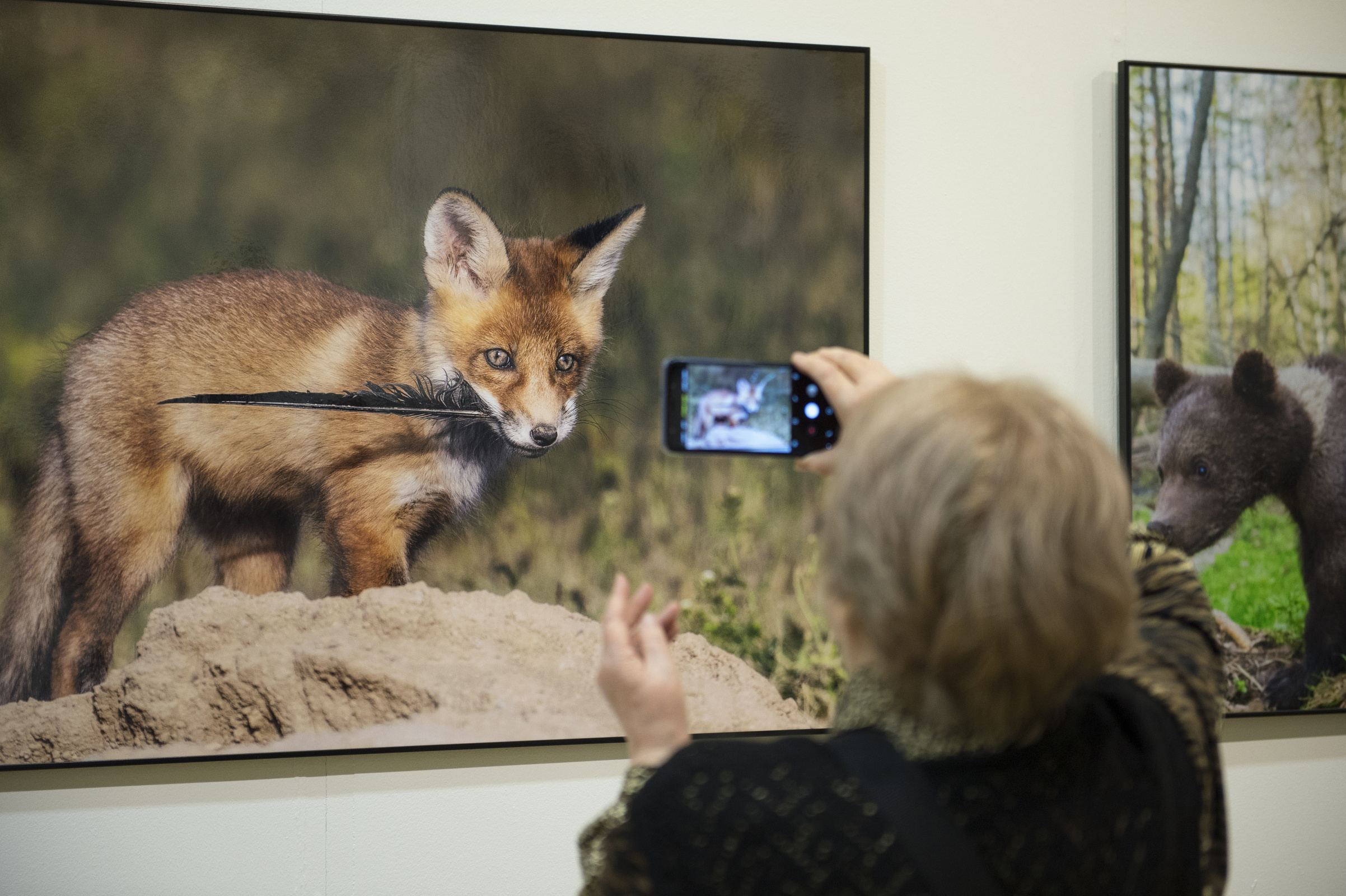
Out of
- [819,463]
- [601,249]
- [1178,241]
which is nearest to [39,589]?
[601,249]

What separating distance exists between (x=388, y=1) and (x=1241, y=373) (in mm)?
1553

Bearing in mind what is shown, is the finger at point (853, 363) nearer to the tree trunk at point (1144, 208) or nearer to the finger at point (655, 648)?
the finger at point (655, 648)

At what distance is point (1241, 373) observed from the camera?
61.9 inches

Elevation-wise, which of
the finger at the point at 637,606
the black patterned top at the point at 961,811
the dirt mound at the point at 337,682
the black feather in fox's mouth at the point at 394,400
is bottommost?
the dirt mound at the point at 337,682

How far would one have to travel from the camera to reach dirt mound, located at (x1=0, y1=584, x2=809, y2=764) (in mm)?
1307

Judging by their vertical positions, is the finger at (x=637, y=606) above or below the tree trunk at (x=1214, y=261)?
below

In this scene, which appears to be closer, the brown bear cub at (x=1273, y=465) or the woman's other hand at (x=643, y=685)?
the woman's other hand at (x=643, y=685)

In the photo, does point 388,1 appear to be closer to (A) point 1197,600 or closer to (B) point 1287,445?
(A) point 1197,600

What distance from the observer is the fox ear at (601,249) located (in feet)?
4.70

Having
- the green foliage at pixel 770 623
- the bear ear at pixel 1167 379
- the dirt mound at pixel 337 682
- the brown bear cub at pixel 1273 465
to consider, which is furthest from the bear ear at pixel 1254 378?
the dirt mound at pixel 337 682

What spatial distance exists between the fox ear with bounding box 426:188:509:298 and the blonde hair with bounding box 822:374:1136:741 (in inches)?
40.0

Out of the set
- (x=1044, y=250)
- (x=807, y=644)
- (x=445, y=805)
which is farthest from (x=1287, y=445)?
(x=445, y=805)

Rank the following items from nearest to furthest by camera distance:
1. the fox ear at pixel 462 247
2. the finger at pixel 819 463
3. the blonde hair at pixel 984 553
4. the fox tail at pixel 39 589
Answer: the blonde hair at pixel 984 553 < the finger at pixel 819 463 < the fox tail at pixel 39 589 < the fox ear at pixel 462 247

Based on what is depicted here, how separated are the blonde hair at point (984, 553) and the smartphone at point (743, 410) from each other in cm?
34
